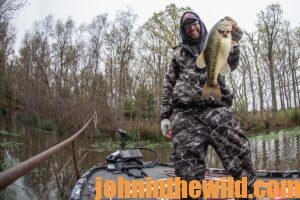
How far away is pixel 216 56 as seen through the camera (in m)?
2.65

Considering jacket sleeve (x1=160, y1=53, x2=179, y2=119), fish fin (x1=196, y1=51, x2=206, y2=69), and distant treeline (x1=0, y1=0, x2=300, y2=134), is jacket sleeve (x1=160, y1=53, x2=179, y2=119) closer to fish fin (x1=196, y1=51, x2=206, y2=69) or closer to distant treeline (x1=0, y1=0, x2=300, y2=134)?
fish fin (x1=196, y1=51, x2=206, y2=69)

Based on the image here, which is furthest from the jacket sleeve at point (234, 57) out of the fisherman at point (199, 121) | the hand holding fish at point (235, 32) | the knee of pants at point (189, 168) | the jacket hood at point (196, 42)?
the knee of pants at point (189, 168)

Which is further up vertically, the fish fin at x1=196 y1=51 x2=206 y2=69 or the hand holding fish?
the hand holding fish

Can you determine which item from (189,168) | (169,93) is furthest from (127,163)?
(189,168)

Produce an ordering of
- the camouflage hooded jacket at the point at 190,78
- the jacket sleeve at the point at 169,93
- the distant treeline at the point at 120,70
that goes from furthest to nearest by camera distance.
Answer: the distant treeline at the point at 120,70 → the jacket sleeve at the point at 169,93 → the camouflage hooded jacket at the point at 190,78

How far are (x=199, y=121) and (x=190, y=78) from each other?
0.36 m

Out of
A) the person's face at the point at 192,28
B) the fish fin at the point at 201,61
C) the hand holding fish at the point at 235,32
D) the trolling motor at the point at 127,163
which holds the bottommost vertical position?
the trolling motor at the point at 127,163

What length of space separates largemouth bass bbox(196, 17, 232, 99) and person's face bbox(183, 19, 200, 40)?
0.30 metres

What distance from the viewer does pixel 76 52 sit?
33531mm

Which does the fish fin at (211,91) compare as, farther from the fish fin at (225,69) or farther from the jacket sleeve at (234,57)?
the jacket sleeve at (234,57)

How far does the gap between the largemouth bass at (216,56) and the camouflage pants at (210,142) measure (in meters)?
0.19

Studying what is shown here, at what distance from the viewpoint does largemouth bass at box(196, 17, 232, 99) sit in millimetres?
2549

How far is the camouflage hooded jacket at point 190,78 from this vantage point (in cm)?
284

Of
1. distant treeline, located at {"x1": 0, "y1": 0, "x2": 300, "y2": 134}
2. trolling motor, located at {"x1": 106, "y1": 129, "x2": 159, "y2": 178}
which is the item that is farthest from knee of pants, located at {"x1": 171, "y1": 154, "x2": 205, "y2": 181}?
distant treeline, located at {"x1": 0, "y1": 0, "x2": 300, "y2": 134}
